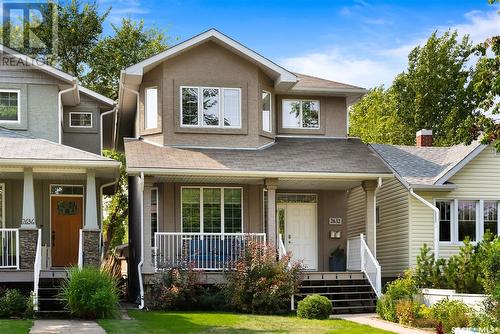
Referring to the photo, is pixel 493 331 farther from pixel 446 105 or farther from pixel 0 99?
pixel 446 105

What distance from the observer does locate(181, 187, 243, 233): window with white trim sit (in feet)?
79.6

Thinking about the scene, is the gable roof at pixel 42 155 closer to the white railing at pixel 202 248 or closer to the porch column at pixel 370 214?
the white railing at pixel 202 248

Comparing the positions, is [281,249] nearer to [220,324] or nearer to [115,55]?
[220,324]

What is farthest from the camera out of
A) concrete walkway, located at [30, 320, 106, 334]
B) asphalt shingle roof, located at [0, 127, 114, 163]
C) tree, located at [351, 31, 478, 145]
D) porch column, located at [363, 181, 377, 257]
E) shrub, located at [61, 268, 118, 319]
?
tree, located at [351, 31, 478, 145]

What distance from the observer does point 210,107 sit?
24.7m

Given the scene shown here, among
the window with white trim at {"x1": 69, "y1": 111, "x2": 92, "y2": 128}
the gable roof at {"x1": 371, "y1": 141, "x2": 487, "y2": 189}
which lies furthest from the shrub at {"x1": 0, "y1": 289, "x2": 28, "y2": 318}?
the gable roof at {"x1": 371, "y1": 141, "x2": 487, "y2": 189}

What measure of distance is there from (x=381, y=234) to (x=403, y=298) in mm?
7171

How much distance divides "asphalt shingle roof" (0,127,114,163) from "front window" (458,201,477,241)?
11146 millimetres

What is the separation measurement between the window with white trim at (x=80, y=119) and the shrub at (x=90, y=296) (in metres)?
8.92

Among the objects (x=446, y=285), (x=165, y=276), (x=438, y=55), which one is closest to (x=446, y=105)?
(x=438, y=55)

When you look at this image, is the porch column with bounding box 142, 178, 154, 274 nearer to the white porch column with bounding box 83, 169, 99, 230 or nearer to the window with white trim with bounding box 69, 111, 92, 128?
the white porch column with bounding box 83, 169, 99, 230

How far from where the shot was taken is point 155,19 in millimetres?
42500

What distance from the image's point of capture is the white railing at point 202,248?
868 inches

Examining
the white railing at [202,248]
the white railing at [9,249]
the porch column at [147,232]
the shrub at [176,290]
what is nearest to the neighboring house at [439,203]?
the white railing at [202,248]
